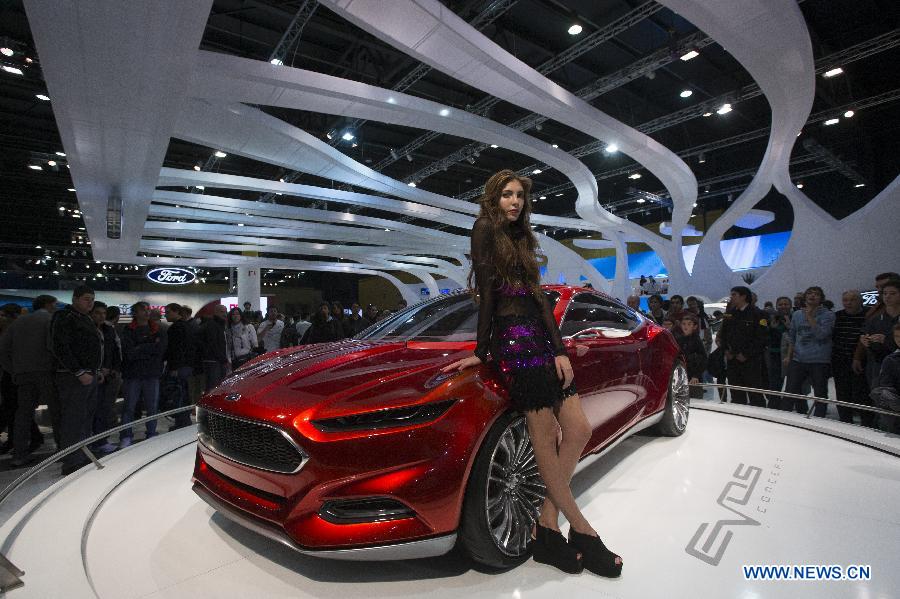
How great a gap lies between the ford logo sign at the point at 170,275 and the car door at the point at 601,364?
26.0 m

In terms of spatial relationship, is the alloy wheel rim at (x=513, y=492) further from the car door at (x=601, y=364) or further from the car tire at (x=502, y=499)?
the car door at (x=601, y=364)

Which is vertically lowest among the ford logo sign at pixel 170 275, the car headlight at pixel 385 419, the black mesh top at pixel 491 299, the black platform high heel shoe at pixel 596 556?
A: the black platform high heel shoe at pixel 596 556

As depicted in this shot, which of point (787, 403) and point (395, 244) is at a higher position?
point (395, 244)

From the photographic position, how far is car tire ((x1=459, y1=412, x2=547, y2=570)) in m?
1.91

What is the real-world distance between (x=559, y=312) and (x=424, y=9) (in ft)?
15.1

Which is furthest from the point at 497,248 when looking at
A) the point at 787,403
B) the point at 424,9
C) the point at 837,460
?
the point at 787,403

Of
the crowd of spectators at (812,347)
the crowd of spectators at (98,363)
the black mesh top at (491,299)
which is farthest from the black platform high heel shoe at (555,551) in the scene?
the crowd of spectators at (812,347)

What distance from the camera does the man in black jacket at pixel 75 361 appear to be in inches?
158

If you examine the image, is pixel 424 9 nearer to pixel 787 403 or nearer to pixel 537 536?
pixel 537 536

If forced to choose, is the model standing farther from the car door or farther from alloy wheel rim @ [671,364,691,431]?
alloy wheel rim @ [671,364,691,431]

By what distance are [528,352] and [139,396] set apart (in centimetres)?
531

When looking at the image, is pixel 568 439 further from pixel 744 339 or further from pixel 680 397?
pixel 744 339

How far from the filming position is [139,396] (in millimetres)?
5488

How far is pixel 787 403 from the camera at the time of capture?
19.2ft
